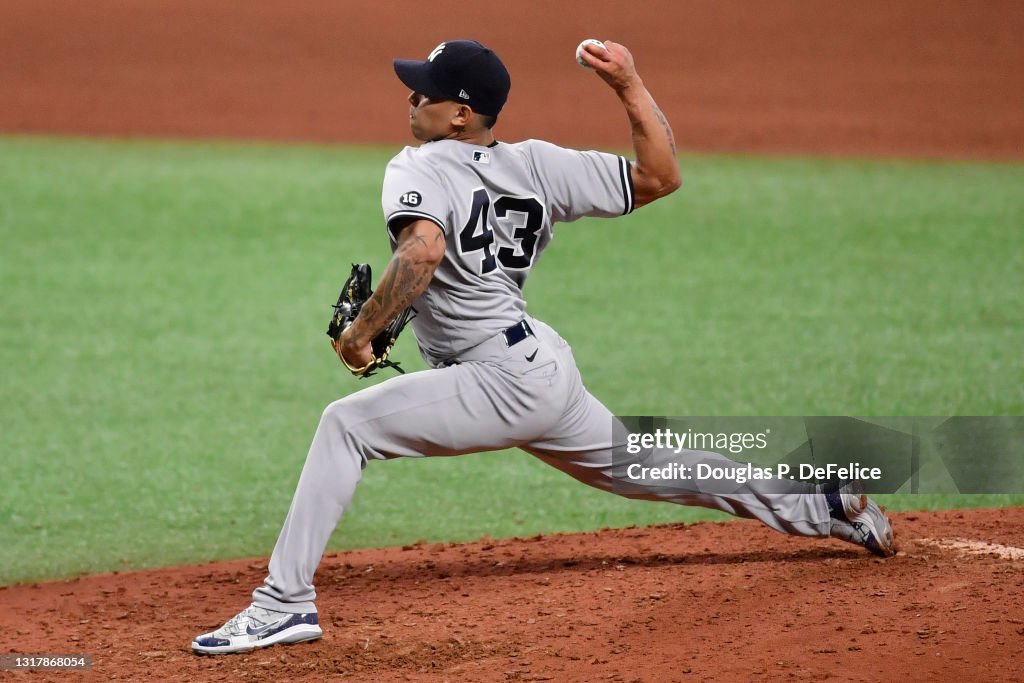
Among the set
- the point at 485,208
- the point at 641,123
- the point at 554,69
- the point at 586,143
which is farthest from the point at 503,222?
A: the point at 554,69

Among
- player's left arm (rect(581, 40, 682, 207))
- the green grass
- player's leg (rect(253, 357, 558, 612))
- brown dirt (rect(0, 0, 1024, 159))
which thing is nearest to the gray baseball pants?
player's leg (rect(253, 357, 558, 612))

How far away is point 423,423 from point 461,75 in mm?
1008

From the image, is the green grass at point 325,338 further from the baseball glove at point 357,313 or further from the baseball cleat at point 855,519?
the baseball glove at point 357,313

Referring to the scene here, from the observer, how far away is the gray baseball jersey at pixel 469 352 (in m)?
3.66

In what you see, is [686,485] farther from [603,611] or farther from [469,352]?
[469,352]

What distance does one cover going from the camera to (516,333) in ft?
12.4

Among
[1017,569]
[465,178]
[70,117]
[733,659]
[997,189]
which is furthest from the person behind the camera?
[70,117]

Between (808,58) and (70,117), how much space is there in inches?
377

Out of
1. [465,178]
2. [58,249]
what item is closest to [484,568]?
[465,178]

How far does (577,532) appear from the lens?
4.91 meters

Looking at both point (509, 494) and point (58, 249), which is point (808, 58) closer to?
point (58, 249)

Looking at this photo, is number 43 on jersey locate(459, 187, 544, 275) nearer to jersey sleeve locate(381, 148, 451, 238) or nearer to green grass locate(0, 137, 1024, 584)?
jersey sleeve locate(381, 148, 451, 238)

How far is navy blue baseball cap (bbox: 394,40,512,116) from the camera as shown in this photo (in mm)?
3703

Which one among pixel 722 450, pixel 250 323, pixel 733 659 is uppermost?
pixel 250 323
